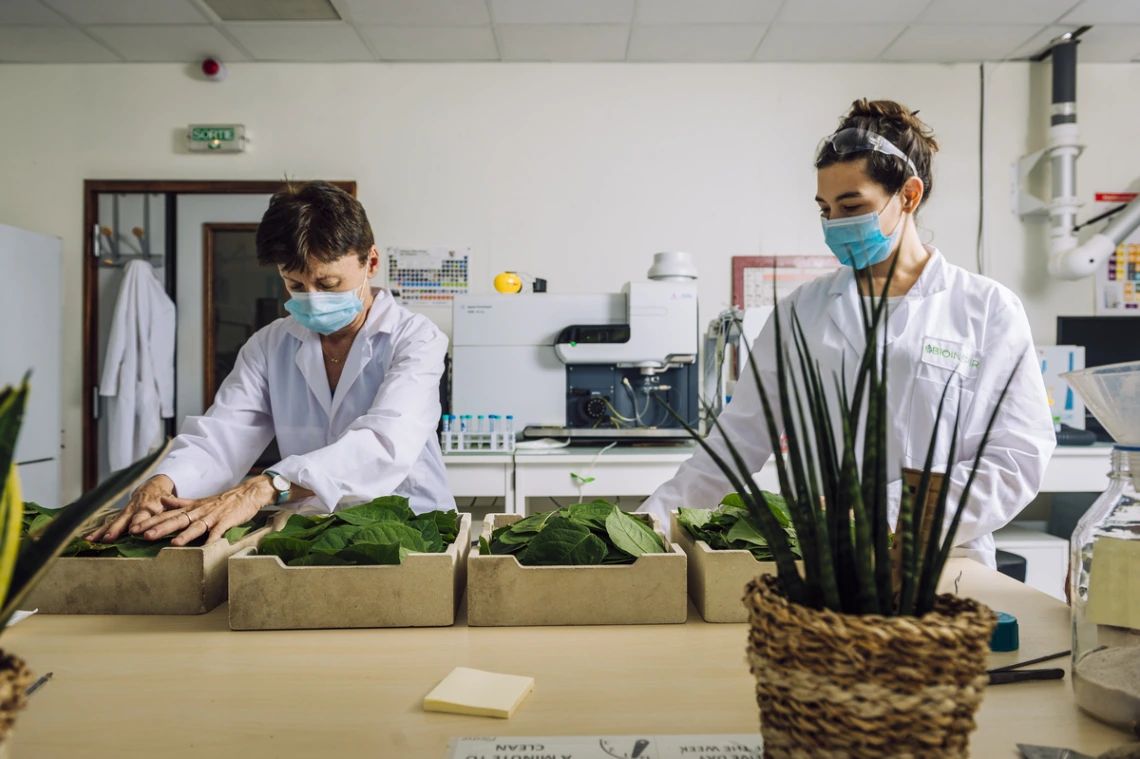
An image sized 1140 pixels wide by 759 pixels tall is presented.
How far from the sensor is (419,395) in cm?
154

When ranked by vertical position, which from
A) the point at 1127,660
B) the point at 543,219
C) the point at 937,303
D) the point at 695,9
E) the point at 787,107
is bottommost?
the point at 1127,660

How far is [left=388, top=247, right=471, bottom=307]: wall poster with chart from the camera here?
10.8 feet

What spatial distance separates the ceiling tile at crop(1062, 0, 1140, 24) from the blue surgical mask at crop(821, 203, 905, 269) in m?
2.12

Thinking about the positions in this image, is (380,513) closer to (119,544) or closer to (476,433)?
(119,544)

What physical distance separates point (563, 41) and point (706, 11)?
614 millimetres

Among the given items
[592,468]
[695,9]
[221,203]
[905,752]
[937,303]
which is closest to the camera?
[905,752]

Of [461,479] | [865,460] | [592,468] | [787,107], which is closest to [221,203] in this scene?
[461,479]

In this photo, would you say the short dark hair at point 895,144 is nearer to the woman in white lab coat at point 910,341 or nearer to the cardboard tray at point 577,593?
the woman in white lab coat at point 910,341

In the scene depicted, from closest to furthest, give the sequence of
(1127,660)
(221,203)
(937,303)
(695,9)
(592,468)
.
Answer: (1127,660)
(937,303)
(592,468)
(695,9)
(221,203)

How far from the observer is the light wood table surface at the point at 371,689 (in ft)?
2.00

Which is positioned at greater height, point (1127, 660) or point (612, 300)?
point (612, 300)

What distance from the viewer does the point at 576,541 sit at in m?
0.89

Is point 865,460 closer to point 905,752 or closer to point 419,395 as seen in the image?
point 905,752

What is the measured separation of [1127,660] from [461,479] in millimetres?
2145
